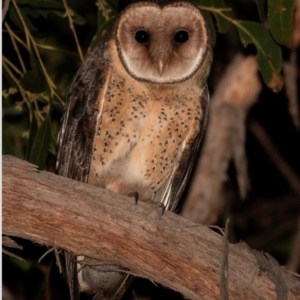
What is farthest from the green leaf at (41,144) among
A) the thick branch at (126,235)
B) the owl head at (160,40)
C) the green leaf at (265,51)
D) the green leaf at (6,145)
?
the green leaf at (265,51)

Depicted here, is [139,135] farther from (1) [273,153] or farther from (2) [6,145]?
(1) [273,153]

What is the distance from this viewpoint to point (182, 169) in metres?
4.69

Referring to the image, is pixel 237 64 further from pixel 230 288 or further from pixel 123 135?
pixel 230 288

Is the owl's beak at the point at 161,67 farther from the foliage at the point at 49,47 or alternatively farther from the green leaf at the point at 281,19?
the green leaf at the point at 281,19

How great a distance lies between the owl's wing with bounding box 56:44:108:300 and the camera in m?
4.49

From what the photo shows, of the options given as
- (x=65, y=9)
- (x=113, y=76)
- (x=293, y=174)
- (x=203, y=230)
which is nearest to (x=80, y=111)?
(x=113, y=76)

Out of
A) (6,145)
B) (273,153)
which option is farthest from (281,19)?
(273,153)

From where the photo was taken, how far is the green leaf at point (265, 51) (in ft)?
15.3

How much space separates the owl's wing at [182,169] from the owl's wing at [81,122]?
0.40 meters

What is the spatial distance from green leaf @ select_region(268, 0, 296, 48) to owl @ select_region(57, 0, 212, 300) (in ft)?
1.11

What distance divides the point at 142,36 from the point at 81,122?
0.48 m

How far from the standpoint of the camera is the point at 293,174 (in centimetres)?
702

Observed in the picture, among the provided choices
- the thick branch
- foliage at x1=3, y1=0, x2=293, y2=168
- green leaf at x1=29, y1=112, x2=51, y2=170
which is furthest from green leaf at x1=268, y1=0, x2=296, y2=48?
green leaf at x1=29, y1=112, x2=51, y2=170

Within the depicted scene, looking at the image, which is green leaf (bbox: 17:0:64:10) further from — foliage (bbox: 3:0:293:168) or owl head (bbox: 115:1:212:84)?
owl head (bbox: 115:1:212:84)
